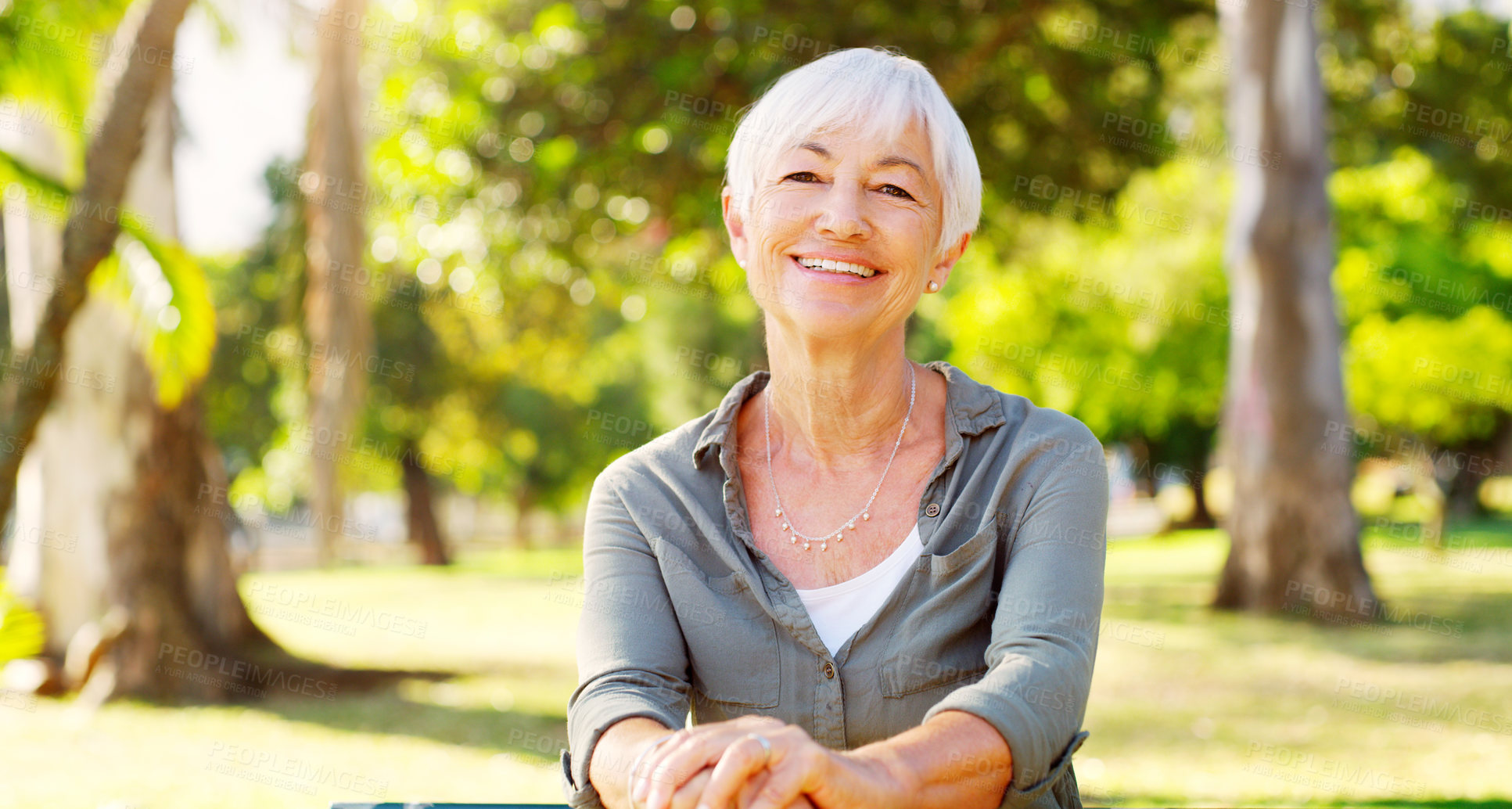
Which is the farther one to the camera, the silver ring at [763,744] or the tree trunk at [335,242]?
the tree trunk at [335,242]

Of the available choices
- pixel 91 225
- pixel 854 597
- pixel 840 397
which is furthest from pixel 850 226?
pixel 91 225

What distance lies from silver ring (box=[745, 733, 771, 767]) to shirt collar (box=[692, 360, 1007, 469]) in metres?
0.72

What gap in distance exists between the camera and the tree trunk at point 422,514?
1254 inches

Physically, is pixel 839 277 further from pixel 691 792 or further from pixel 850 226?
pixel 691 792

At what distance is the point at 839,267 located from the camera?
7.11 feet

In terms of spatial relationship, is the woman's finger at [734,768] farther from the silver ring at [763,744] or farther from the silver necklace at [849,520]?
the silver necklace at [849,520]

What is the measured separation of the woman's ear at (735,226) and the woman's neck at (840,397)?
0.56ft

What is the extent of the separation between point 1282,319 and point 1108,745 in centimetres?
564

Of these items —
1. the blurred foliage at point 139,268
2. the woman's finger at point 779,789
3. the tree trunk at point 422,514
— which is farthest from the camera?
the tree trunk at point 422,514

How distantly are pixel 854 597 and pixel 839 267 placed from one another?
59 centimetres

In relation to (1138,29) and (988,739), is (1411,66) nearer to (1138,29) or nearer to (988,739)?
(1138,29)

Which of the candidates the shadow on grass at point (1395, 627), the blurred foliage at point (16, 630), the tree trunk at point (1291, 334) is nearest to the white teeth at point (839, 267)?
the blurred foliage at point (16, 630)

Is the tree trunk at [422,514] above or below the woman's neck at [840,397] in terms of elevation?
below

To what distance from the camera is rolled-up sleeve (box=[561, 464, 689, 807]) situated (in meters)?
1.92
